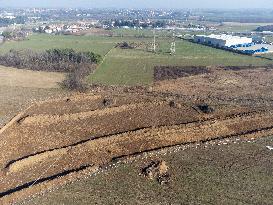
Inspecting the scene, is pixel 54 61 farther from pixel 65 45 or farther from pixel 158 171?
pixel 158 171

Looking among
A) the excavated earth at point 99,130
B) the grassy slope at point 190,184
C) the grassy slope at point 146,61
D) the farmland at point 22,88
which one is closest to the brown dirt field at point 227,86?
the excavated earth at point 99,130

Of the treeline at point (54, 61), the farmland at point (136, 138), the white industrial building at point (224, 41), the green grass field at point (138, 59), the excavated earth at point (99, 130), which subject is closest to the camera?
the farmland at point (136, 138)

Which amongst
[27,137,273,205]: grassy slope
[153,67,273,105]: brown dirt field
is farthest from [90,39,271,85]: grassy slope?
[27,137,273,205]: grassy slope

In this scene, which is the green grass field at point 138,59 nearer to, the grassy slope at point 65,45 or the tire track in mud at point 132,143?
the grassy slope at point 65,45

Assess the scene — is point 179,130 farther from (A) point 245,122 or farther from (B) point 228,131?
(A) point 245,122

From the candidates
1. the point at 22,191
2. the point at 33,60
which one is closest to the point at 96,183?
the point at 22,191

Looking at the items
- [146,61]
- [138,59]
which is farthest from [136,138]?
[138,59]

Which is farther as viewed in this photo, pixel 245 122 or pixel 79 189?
pixel 245 122
